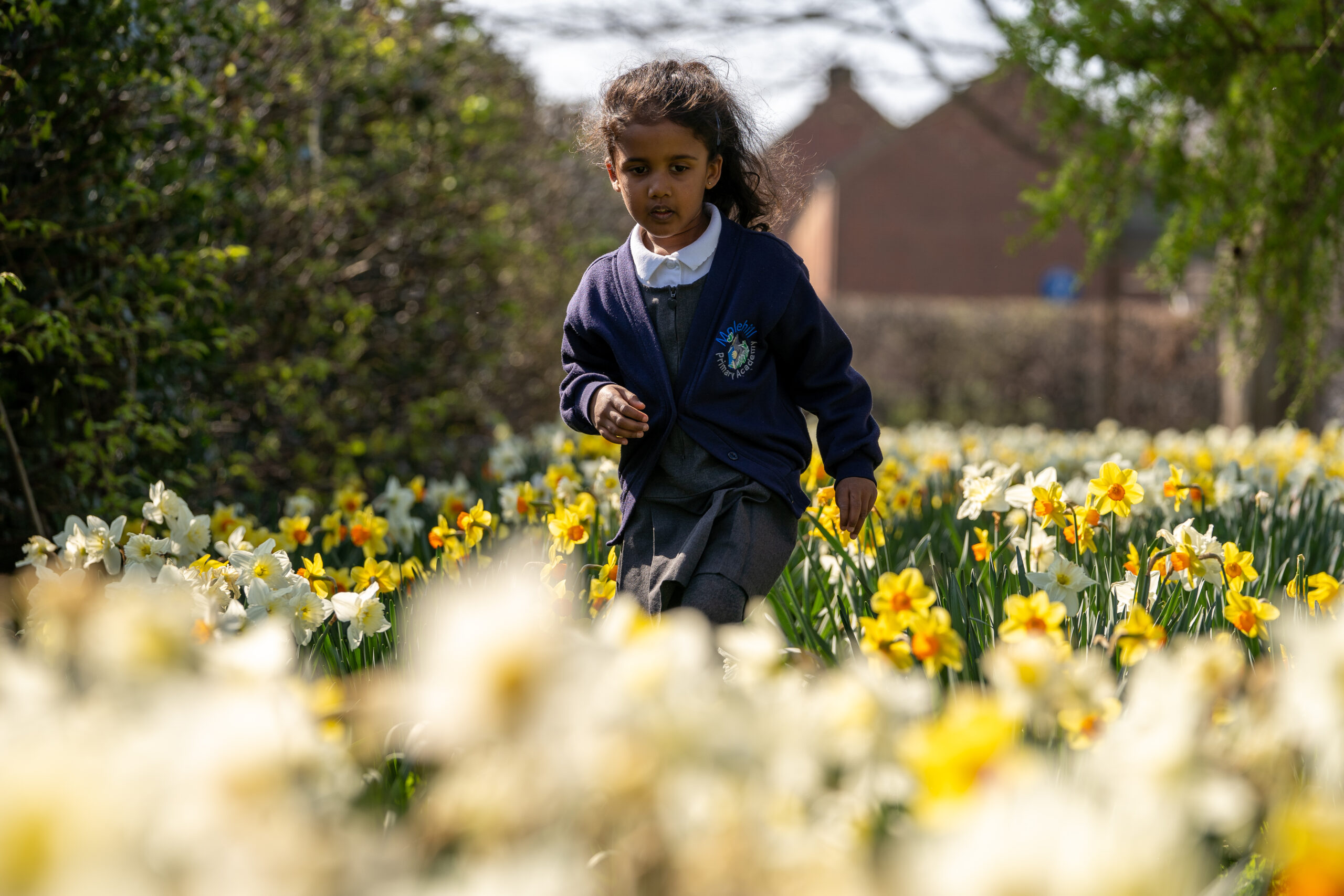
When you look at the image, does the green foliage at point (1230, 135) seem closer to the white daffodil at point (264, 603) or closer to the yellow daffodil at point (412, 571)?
the yellow daffodil at point (412, 571)

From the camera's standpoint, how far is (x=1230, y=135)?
175 inches

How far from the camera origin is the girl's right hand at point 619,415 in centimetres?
202

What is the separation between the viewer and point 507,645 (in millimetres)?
759

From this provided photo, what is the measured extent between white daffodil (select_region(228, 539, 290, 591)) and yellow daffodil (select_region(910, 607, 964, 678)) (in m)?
1.14

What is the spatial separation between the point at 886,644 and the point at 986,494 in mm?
1149

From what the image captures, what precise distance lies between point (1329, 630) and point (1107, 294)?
1099 cm

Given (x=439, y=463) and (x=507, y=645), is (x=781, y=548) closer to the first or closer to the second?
(x=507, y=645)

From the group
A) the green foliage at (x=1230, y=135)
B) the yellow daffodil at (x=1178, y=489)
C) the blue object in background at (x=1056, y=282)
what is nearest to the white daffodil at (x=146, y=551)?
the yellow daffodil at (x=1178, y=489)

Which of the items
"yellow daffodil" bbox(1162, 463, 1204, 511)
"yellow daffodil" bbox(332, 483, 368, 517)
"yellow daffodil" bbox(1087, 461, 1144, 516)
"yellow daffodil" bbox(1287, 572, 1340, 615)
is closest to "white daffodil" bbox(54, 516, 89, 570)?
"yellow daffodil" bbox(332, 483, 368, 517)

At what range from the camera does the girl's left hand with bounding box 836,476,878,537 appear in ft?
7.13

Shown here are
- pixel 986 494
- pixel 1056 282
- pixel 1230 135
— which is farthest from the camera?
pixel 1056 282

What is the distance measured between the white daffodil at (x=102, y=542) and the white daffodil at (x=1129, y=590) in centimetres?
187

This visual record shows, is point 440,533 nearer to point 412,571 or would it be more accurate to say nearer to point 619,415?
point 412,571

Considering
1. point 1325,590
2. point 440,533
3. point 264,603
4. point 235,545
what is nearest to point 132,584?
point 264,603
